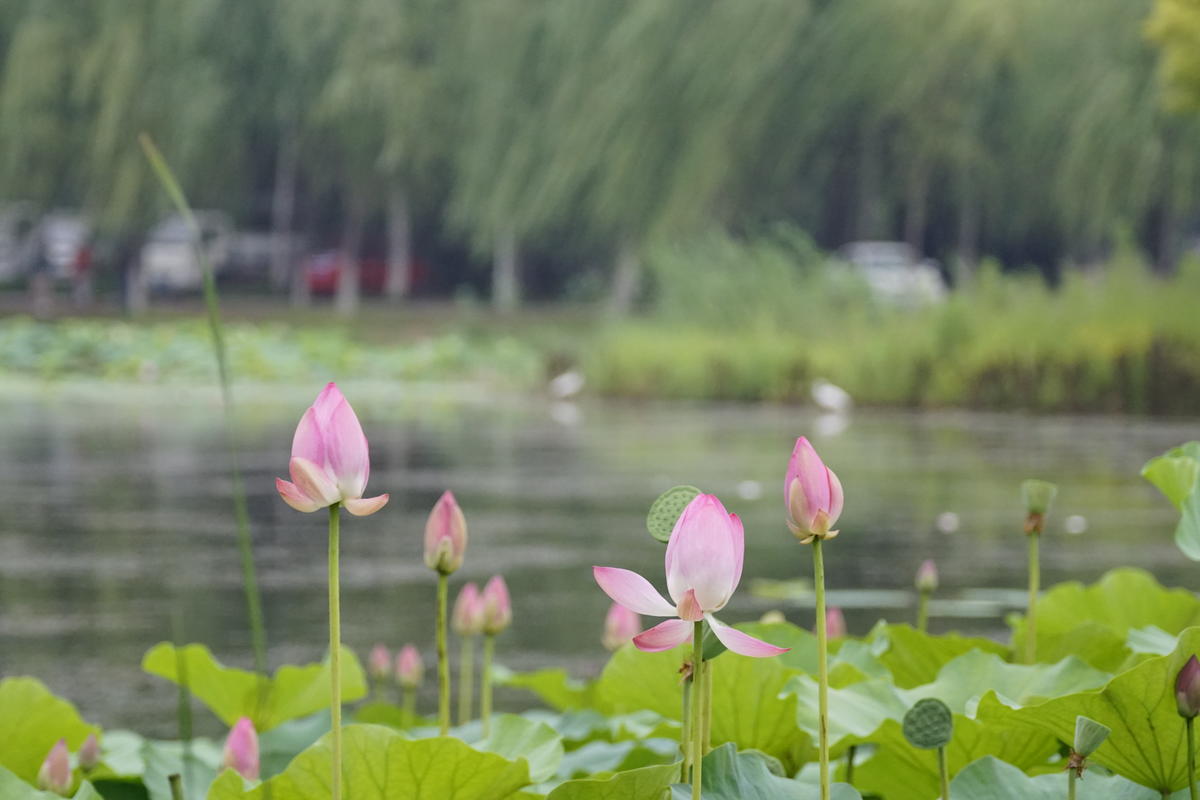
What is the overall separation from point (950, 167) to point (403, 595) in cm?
2818

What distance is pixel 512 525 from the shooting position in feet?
26.1

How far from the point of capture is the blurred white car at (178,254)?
40.7 metres

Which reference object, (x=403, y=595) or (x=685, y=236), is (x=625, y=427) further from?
(x=685, y=236)

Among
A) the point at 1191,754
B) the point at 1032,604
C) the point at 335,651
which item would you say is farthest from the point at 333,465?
the point at 1032,604

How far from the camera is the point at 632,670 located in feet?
6.21

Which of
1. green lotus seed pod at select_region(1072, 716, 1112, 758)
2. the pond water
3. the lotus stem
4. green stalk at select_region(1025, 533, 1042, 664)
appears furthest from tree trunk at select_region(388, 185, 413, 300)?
green lotus seed pod at select_region(1072, 716, 1112, 758)

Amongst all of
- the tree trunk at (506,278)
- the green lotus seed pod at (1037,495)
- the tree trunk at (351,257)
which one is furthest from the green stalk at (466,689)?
the tree trunk at (351,257)

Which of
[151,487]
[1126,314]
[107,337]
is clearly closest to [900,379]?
[1126,314]

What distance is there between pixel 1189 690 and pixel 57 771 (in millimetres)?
989

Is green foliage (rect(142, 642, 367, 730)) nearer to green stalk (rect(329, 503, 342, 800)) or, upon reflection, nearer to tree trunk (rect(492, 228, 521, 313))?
green stalk (rect(329, 503, 342, 800))

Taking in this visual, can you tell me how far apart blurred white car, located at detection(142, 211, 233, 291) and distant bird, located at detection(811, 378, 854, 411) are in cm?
2515

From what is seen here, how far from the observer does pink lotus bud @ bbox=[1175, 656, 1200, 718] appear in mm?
1354

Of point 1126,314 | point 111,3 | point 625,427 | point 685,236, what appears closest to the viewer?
point 625,427

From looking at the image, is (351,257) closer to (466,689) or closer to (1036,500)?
(466,689)
